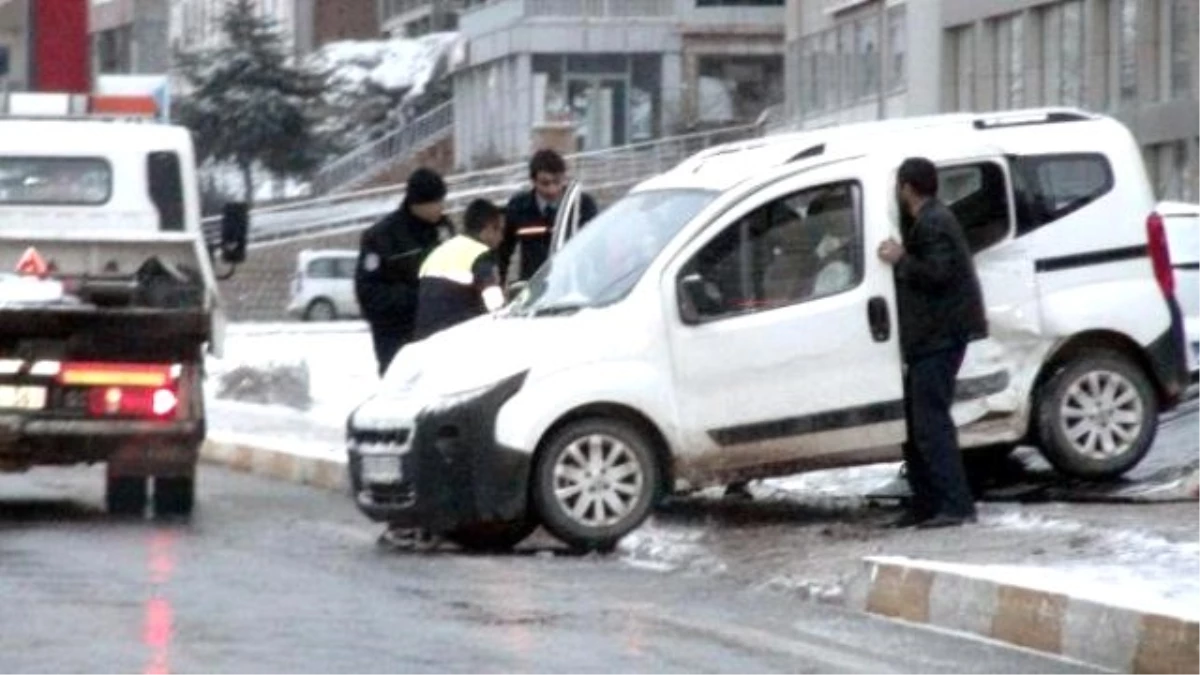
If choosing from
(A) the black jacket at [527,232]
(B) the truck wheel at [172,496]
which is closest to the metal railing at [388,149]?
(A) the black jacket at [527,232]

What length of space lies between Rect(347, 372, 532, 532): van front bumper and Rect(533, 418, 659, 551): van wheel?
0.14 metres

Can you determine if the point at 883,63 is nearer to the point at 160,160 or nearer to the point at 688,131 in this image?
the point at 688,131

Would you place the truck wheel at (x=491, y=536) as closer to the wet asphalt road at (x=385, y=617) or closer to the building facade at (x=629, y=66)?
the wet asphalt road at (x=385, y=617)

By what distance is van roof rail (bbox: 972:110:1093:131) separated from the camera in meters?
17.4

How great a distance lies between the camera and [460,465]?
1569cm

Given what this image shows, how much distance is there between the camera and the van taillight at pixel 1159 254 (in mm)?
17312

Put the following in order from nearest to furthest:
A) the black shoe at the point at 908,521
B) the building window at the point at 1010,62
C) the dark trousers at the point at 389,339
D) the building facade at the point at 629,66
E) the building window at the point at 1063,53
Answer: the black shoe at the point at 908,521 → the dark trousers at the point at 389,339 → the building window at the point at 1063,53 → the building window at the point at 1010,62 → the building facade at the point at 629,66

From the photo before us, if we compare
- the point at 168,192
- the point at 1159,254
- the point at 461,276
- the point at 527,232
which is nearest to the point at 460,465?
the point at 461,276

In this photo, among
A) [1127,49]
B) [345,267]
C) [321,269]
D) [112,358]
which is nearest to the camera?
[112,358]

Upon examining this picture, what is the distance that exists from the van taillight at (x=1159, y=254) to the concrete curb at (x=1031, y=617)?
160 inches

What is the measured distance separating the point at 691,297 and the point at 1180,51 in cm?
2884

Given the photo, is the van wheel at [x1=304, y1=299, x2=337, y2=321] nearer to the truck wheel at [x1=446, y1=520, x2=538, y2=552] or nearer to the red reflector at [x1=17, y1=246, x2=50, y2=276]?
the red reflector at [x1=17, y1=246, x2=50, y2=276]

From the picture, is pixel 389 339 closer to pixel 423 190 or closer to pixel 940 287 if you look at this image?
pixel 423 190

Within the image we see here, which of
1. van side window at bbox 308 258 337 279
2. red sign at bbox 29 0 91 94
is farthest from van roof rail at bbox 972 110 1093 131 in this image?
van side window at bbox 308 258 337 279
